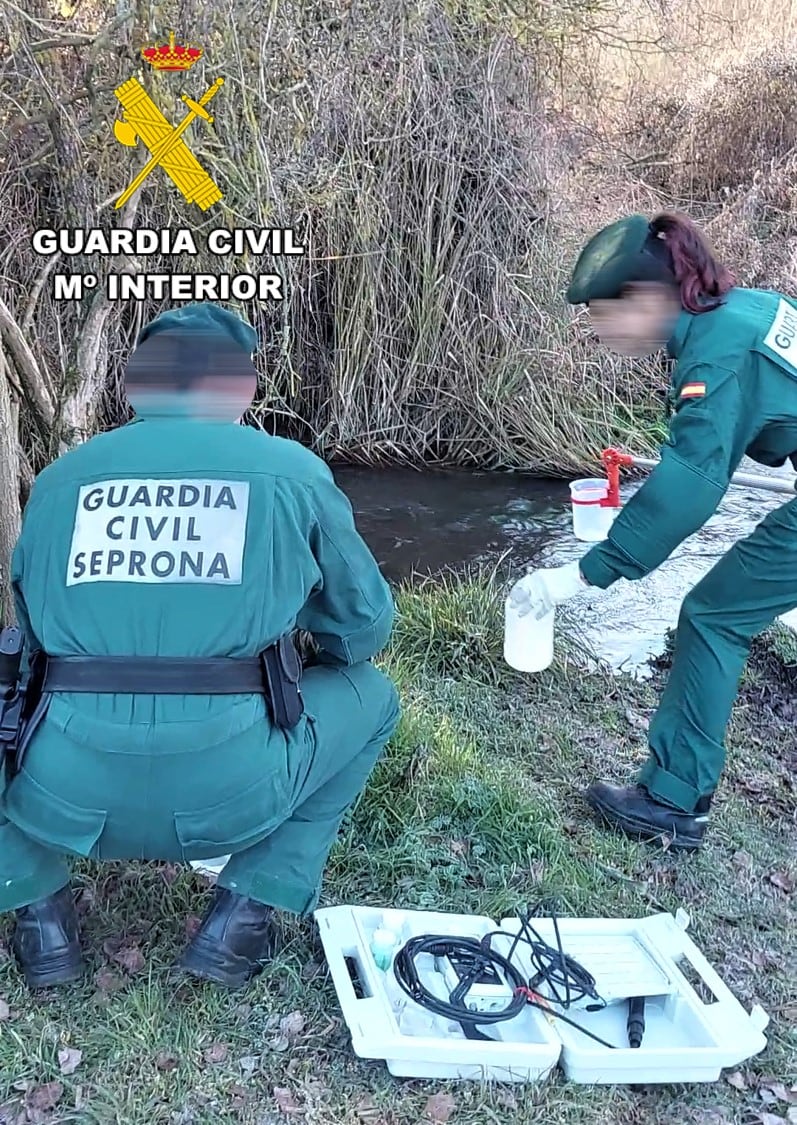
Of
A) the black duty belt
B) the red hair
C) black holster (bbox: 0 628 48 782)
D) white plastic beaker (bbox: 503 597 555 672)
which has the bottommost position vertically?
white plastic beaker (bbox: 503 597 555 672)

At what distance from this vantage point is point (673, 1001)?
227 centimetres

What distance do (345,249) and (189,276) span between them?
1486 mm

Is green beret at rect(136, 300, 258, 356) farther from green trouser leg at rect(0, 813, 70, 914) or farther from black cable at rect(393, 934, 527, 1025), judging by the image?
black cable at rect(393, 934, 527, 1025)

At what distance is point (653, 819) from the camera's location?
9.77 feet

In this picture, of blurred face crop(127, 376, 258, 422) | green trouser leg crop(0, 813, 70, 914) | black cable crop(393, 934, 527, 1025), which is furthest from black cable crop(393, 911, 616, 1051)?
blurred face crop(127, 376, 258, 422)

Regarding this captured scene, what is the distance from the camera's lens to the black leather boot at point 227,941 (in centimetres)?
225

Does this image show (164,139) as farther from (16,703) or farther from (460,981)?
(460,981)

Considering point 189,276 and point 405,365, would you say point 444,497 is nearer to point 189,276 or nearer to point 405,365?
point 405,365

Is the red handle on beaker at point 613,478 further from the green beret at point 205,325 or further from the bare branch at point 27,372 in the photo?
the bare branch at point 27,372

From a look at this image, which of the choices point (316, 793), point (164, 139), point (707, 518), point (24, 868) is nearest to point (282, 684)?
point (316, 793)

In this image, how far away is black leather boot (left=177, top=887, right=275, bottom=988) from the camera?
2250 millimetres

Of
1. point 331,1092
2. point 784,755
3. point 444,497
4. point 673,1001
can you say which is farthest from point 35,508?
point 444,497

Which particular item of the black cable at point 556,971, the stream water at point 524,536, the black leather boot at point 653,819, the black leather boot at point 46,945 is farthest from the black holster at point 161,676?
the stream water at point 524,536

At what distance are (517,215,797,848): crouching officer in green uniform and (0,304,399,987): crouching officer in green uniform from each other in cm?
82
